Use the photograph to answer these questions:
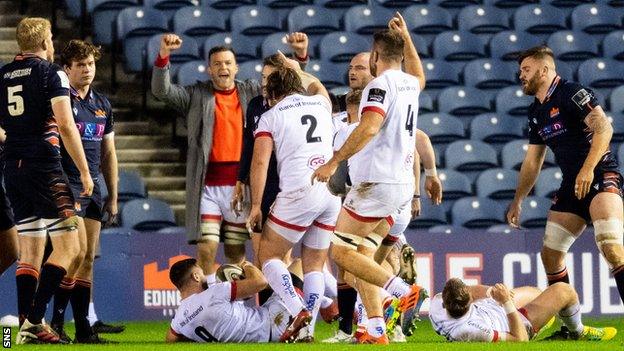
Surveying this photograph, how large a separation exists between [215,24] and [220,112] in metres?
4.23

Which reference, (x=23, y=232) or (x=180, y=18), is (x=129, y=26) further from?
(x=23, y=232)

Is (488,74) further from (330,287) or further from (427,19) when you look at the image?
(330,287)

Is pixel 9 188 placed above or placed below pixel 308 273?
above

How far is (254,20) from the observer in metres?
16.1

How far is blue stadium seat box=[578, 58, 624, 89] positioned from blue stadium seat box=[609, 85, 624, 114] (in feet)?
1.08

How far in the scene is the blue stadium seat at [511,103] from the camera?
15734 mm

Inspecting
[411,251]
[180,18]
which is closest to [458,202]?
[411,251]

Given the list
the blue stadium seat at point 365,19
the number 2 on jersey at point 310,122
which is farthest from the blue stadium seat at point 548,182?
the number 2 on jersey at point 310,122

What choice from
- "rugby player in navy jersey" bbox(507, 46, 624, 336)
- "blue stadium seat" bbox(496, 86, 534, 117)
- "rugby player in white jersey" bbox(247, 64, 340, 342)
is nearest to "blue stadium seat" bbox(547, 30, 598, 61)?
"blue stadium seat" bbox(496, 86, 534, 117)

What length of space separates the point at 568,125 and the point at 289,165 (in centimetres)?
194

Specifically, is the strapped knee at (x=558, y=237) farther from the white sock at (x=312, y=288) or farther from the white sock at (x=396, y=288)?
the white sock at (x=312, y=288)

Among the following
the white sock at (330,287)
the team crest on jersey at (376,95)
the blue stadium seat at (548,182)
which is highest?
the team crest on jersey at (376,95)

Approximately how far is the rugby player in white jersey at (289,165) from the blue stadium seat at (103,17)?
623 centimetres

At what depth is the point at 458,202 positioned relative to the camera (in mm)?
14156
